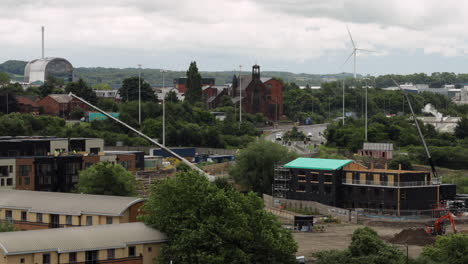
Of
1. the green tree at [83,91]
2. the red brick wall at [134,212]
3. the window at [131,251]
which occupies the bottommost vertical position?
the window at [131,251]

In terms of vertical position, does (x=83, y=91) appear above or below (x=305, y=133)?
above

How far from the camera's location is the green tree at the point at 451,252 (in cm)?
4269

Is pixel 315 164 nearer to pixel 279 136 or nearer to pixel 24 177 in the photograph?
pixel 24 177

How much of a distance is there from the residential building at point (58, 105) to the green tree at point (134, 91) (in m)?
13.4

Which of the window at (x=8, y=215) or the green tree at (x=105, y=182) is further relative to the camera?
the green tree at (x=105, y=182)

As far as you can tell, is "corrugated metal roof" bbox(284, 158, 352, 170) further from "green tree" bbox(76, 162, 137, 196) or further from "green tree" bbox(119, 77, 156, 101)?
"green tree" bbox(119, 77, 156, 101)

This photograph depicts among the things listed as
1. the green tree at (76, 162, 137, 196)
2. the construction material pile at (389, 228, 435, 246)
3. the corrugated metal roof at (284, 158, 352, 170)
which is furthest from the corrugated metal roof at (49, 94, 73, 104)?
the construction material pile at (389, 228, 435, 246)

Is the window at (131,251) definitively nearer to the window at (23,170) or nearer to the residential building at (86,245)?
the residential building at (86,245)

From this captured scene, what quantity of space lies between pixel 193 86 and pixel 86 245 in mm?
102498

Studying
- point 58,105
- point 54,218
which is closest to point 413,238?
point 54,218

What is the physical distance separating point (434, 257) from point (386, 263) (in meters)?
4.03

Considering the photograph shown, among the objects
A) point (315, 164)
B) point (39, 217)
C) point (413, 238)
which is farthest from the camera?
point (315, 164)

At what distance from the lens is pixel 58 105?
11756cm

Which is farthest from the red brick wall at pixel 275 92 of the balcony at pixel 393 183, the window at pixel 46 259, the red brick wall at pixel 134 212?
the window at pixel 46 259
